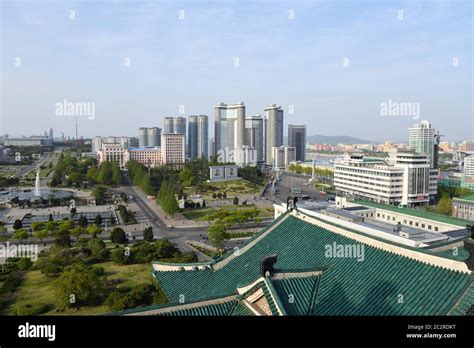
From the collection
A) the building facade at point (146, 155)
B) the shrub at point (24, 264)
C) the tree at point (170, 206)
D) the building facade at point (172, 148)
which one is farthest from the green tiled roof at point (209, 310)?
the building facade at point (172, 148)

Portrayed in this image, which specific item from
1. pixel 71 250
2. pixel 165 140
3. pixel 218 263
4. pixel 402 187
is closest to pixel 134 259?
pixel 71 250

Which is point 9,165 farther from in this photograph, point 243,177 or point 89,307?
point 89,307

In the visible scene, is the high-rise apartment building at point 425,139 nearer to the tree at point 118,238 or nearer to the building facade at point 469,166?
the building facade at point 469,166

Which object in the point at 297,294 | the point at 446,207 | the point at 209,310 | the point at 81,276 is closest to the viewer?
the point at 297,294

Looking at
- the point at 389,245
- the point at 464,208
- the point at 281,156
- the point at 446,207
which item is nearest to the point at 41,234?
the point at 389,245

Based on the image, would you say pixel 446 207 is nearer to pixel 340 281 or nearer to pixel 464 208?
pixel 464 208

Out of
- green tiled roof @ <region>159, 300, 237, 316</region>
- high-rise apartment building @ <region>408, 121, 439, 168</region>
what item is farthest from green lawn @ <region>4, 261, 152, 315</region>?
high-rise apartment building @ <region>408, 121, 439, 168</region>

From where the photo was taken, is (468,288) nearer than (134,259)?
Yes
